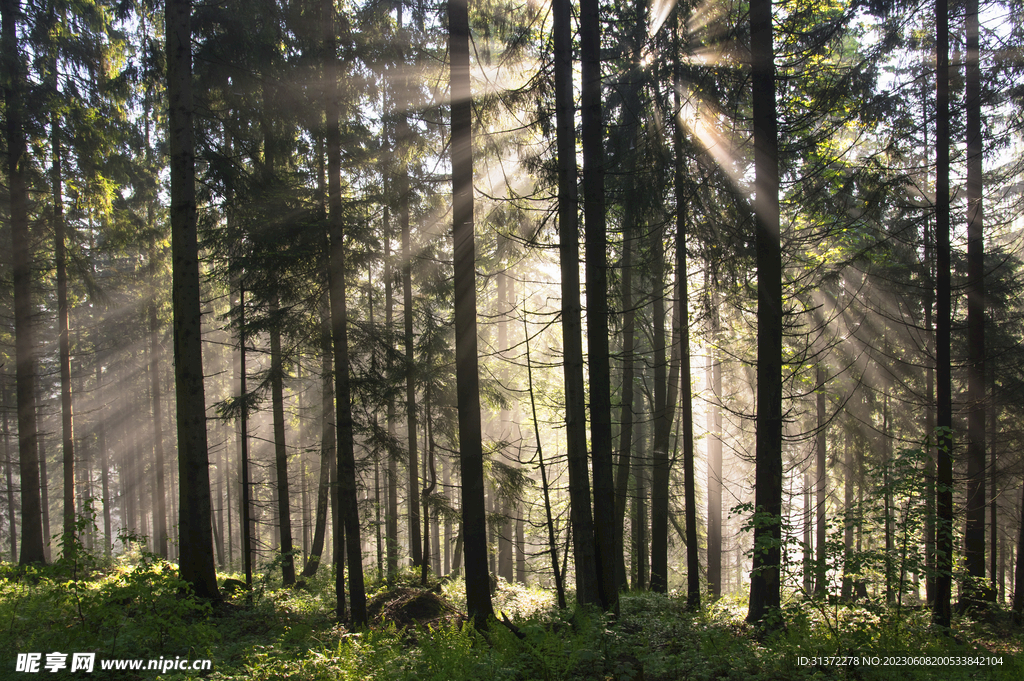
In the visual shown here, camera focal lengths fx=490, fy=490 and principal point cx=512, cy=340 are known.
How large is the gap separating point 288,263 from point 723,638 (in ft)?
29.2

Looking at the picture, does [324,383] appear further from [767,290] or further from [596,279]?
[767,290]

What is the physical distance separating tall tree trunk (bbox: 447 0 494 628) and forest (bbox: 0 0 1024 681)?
2.0 inches

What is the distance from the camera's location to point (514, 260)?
974 centimetres

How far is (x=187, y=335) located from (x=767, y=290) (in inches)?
364

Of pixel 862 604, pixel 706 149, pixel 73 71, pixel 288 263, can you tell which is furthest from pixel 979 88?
pixel 73 71

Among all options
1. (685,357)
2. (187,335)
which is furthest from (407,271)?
(685,357)

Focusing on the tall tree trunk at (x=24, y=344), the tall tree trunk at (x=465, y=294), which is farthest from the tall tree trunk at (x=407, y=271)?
the tall tree trunk at (x=24, y=344)

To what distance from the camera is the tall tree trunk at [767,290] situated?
723 cm

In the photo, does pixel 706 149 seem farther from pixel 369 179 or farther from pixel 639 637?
pixel 639 637

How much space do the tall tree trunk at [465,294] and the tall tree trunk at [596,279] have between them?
6.30 ft

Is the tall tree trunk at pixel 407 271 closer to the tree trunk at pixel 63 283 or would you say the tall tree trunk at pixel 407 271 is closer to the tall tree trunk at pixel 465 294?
the tall tree trunk at pixel 465 294

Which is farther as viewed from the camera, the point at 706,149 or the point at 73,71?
the point at 73,71

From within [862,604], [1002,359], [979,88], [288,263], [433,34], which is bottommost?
[862,604]

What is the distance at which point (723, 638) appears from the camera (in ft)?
19.9
